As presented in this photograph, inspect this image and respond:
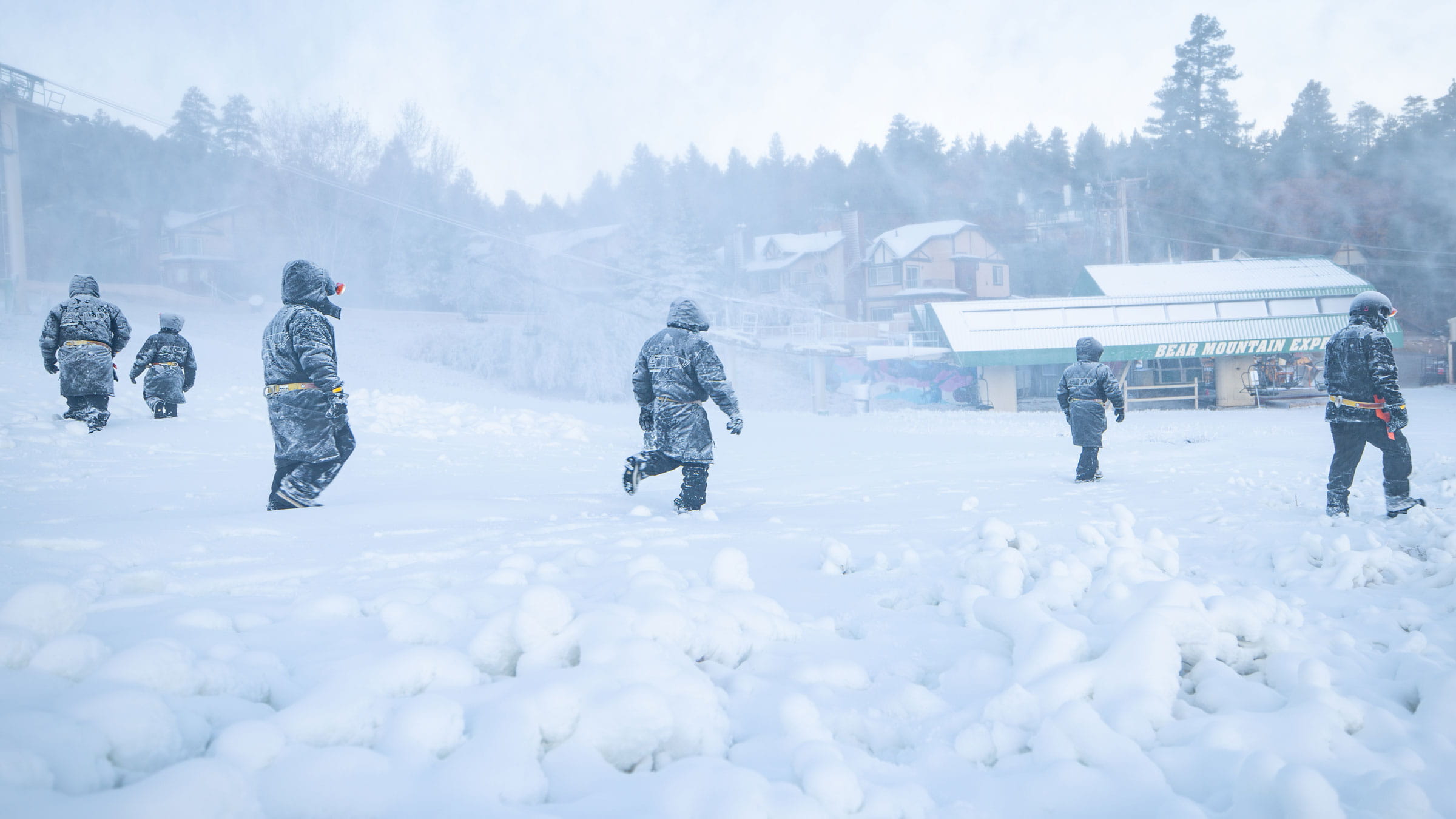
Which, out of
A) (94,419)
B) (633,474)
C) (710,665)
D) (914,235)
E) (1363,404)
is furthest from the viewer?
(914,235)

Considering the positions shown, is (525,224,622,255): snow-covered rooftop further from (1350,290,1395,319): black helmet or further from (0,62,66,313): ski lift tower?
(1350,290,1395,319): black helmet

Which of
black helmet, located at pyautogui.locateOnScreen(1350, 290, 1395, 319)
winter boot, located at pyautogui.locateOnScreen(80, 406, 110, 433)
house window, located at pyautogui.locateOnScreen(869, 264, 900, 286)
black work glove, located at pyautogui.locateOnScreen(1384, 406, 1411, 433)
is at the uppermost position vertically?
house window, located at pyautogui.locateOnScreen(869, 264, 900, 286)

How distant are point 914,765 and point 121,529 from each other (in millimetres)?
4370

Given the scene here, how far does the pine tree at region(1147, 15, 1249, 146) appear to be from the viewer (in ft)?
172

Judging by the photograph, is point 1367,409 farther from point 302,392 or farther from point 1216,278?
point 1216,278

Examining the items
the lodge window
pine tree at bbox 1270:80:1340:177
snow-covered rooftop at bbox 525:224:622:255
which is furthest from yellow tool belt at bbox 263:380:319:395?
pine tree at bbox 1270:80:1340:177

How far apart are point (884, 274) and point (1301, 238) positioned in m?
23.4

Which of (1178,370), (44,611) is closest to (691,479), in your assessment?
(44,611)

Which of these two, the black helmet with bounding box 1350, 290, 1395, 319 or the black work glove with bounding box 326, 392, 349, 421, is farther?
the black helmet with bounding box 1350, 290, 1395, 319

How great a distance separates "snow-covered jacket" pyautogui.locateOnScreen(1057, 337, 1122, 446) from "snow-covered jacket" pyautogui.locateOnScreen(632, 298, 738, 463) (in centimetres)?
462

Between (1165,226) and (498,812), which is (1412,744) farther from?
(1165,226)

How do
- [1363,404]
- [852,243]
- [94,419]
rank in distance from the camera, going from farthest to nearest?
1. [852,243]
2. [94,419]
3. [1363,404]

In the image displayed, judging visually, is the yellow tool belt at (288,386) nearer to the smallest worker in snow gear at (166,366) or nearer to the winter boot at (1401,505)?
the smallest worker in snow gear at (166,366)

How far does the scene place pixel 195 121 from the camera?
45062 millimetres
